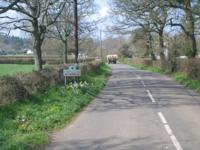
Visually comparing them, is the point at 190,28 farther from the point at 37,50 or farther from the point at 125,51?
the point at 125,51

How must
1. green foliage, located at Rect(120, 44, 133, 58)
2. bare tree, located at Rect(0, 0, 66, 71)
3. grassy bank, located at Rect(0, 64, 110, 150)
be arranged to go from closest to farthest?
grassy bank, located at Rect(0, 64, 110, 150) < bare tree, located at Rect(0, 0, 66, 71) < green foliage, located at Rect(120, 44, 133, 58)

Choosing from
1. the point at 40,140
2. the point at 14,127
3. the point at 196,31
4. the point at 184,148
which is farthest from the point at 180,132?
the point at 196,31

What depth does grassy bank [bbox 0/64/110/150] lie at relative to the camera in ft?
36.2

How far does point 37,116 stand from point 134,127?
3.50 m

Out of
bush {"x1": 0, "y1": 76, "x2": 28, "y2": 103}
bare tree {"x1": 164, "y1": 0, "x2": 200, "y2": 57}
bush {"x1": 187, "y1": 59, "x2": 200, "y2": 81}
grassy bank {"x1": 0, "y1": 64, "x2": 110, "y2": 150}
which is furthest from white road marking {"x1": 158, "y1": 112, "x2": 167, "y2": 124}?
bare tree {"x1": 164, "y1": 0, "x2": 200, "y2": 57}

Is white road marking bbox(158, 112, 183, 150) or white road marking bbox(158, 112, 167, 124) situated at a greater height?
white road marking bbox(158, 112, 183, 150)

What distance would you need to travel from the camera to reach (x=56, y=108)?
1694cm

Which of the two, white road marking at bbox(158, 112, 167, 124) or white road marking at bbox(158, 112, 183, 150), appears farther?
white road marking at bbox(158, 112, 167, 124)

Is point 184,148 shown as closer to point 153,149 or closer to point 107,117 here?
point 153,149

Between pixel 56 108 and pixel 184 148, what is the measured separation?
25.6ft

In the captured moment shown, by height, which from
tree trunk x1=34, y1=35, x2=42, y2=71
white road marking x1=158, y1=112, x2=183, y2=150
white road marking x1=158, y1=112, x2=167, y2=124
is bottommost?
white road marking x1=158, y1=112, x2=167, y2=124

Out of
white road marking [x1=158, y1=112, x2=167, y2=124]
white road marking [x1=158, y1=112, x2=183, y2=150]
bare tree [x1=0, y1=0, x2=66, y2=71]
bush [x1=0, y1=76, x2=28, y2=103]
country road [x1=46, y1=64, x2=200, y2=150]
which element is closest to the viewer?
white road marking [x1=158, y1=112, x2=183, y2=150]

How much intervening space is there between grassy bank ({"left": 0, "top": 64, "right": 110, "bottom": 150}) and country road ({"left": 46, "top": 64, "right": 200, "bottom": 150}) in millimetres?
433

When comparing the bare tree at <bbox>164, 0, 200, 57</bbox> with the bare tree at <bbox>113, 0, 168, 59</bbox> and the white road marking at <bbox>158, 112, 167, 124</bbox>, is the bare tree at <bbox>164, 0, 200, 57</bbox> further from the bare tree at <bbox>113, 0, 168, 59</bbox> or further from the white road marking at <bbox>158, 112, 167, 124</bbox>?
the white road marking at <bbox>158, 112, 167, 124</bbox>
